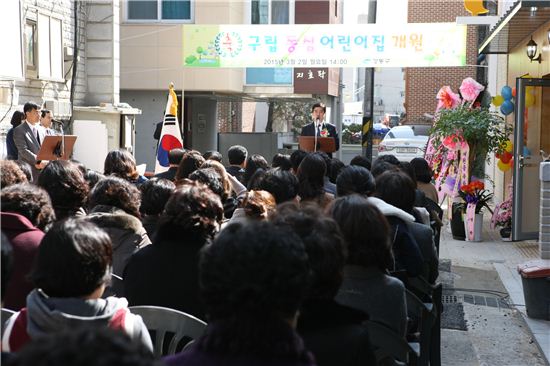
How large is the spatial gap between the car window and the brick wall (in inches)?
239

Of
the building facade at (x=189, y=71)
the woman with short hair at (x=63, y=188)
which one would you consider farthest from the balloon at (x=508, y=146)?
the building facade at (x=189, y=71)

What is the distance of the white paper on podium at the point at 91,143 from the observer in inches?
640

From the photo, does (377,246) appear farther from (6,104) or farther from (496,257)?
(6,104)

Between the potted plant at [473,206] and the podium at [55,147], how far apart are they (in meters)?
5.93

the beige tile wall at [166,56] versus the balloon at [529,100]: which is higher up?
the beige tile wall at [166,56]

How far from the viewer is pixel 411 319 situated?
15.6 ft

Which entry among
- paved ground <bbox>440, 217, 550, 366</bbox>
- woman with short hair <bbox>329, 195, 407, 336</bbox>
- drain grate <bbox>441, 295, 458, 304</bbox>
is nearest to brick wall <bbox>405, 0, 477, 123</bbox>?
paved ground <bbox>440, 217, 550, 366</bbox>

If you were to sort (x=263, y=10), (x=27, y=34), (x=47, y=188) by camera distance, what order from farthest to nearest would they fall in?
(x=263, y=10)
(x=27, y=34)
(x=47, y=188)

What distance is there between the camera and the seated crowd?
1966mm

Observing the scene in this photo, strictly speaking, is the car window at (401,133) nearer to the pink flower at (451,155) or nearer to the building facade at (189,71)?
the building facade at (189,71)

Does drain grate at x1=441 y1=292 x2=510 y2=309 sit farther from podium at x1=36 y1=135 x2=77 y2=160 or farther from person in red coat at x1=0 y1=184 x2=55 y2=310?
person in red coat at x1=0 y1=184 x2=55 y2=310

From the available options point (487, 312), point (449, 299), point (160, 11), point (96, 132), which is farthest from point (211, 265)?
point (160, 11)

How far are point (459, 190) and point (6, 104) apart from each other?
7218 mm

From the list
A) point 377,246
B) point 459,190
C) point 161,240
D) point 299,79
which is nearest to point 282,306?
point 377,246
